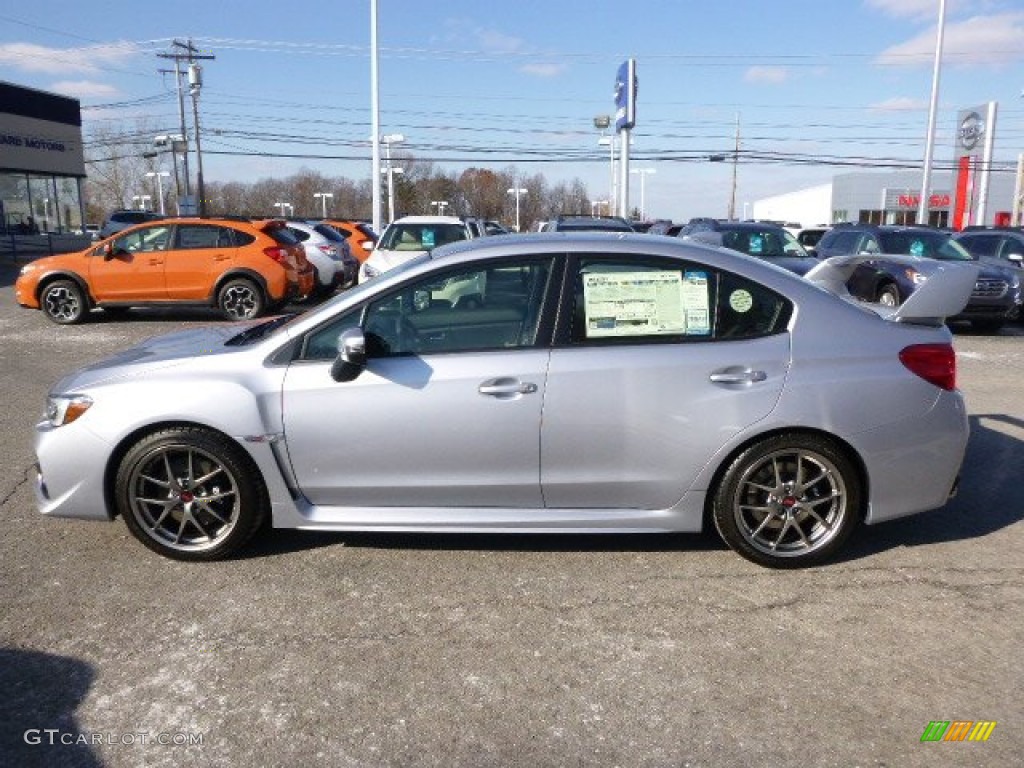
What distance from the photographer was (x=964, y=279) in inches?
164

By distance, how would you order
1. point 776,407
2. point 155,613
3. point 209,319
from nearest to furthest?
1. point 155,613
2. point 776,407
3. point 209,319

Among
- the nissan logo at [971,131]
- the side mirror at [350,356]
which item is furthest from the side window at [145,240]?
the nissan logo at [971,131]

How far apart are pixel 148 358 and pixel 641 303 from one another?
101 inches

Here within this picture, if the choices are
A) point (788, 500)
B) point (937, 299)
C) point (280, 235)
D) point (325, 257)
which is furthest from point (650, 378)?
point (325, 257)

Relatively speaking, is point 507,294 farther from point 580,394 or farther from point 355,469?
point 355,469

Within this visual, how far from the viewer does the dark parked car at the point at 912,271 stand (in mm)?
11789

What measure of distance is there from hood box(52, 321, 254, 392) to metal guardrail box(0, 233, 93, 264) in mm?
28773

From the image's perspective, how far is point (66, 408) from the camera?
154 inches

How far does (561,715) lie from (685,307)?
202cm

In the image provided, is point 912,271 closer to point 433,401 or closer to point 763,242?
point 763,242

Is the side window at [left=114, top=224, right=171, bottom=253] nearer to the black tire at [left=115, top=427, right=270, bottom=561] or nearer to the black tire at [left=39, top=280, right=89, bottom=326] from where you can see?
the black tire at [left=39, top=280, right=89, bottom=326]

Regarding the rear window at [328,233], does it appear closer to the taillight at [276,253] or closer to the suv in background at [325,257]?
the suv in background at [325,257]

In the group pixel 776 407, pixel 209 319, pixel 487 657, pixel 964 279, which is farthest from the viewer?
pixel 209 319

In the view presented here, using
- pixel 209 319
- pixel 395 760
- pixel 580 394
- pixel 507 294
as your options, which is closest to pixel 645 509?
pixel 580 394
